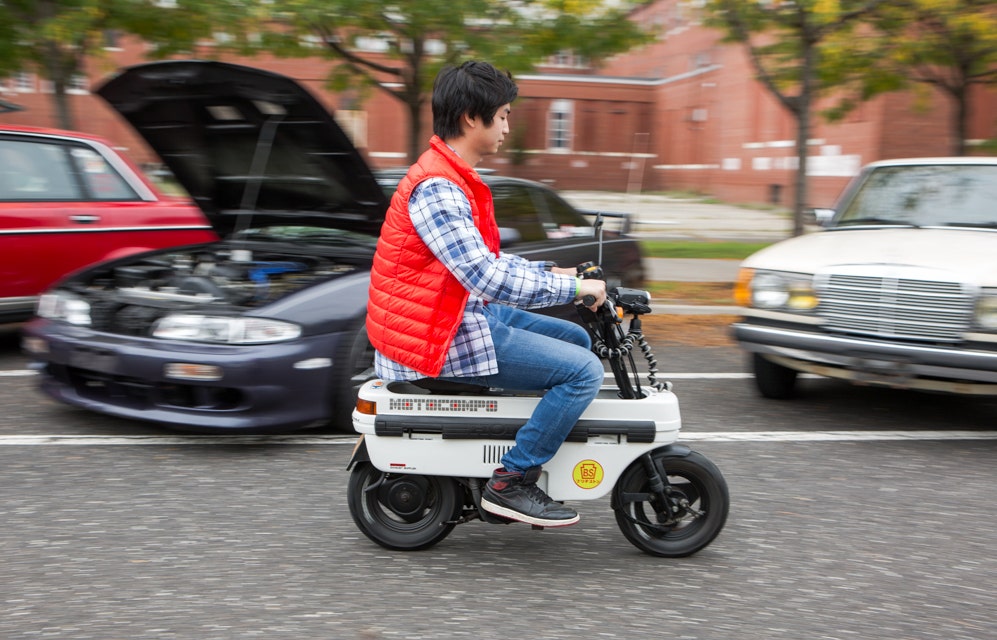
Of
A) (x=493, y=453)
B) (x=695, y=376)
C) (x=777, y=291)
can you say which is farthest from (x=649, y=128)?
(x=493, y=453)

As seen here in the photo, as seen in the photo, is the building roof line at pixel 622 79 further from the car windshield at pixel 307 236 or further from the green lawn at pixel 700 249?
the car windshield at pixel 307 236

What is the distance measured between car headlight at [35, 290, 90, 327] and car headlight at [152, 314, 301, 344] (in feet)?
2.10

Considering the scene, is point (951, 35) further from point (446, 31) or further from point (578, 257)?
point (578, 257)

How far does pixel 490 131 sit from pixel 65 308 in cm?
318

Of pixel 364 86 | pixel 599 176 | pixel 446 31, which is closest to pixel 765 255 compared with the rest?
pixel 446 31

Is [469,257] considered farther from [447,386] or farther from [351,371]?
[351,371]

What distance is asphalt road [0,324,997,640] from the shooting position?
3.24m

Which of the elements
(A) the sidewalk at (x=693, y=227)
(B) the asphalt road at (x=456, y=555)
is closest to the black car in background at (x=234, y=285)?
(B) the asphalt road at (x=456, y=555)

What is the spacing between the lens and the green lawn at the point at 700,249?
53.4ft

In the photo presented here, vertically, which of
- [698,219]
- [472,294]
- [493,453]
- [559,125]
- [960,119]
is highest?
[559,125]

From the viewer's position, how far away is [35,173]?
7602 millimetres

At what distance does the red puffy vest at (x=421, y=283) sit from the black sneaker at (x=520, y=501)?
0.48 m

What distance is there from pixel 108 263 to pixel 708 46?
39.6m

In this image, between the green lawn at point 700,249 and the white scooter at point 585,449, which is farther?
the green lawn at point 700,249
